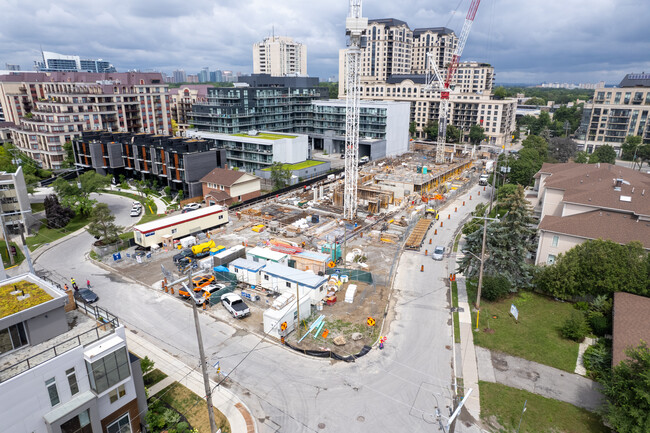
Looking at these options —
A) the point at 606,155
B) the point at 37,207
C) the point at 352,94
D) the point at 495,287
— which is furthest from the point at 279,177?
the point at 606,155

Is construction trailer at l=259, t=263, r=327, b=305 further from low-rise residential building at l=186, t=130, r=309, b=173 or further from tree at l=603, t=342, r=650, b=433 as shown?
low-rise residential building at l=186, t=130, r=309, b=173

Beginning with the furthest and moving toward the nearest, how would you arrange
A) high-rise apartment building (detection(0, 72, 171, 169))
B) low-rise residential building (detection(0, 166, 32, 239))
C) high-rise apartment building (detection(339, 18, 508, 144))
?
high-rise apartment building (detection(339, 18, 508, 144))
high-rise apartment building (detection(0, 72, 171, 169))
low-rise residential building (detection(0, 166, 32, 239))

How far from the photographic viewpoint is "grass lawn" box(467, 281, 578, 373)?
86.4 feet

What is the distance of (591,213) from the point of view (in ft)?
126

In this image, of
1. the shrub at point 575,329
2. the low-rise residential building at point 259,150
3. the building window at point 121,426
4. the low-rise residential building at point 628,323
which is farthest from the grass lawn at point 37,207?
the low-rise residential building at point 628,323

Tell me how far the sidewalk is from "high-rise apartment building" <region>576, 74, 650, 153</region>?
110128 mm

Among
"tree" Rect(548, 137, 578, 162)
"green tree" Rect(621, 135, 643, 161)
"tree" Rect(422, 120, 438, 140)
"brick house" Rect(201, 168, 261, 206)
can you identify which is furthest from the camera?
"tree" Rect(422, 120, 438, 140)

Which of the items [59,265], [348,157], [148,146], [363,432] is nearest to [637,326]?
[363,432]

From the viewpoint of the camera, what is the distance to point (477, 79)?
15775 centimetres

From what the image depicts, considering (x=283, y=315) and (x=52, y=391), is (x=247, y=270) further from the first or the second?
(x=52, y=391)

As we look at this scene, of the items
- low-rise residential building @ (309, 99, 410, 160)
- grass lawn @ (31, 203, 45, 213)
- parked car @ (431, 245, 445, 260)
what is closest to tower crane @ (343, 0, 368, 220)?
parked car @ (431, 245, 445, 260)

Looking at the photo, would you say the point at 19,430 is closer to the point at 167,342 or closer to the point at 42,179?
the point at 167,342

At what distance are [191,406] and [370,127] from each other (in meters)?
85.9

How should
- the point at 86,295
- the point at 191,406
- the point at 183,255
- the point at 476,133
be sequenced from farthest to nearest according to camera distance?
the point at 476,133
the point at 183,255
the point at 86,295
the point at 191,406
